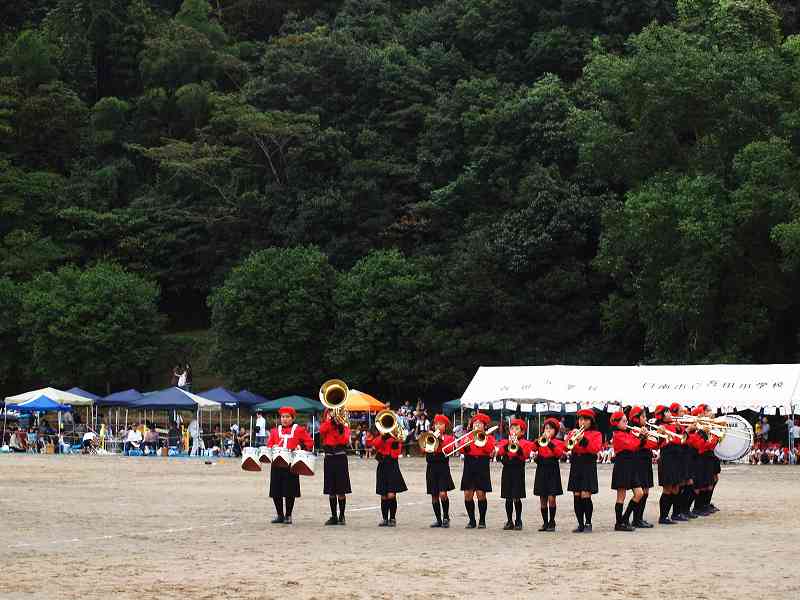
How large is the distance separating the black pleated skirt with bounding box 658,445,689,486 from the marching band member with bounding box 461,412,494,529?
2908 mm

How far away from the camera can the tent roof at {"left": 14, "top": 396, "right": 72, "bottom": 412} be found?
5509 centimetres

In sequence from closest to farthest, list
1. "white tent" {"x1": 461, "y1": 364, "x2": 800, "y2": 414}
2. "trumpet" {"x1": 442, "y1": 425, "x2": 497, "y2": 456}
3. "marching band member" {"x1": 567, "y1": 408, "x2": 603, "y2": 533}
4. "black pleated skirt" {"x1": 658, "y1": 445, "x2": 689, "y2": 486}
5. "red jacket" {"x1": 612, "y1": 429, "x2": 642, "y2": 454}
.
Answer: "marching band member" {"x1": 567, "y1": 408, "x2": 603, "y2": 533}
"red jacket" {"x1": 612, "y1": 429, "x2": 642, "y2": 454}
"trumpet" {"x1": 442, "y1": 425, "x2": 497, "y2": 456}
"black pleated skirt" {"x1": 658, "y1": 445, "x2": 689, "y2": 486}
"white tent" {"x1": 461, "y1": 364, "x2": 800, "y2": 414}

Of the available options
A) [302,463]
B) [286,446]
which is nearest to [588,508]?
[302,463]

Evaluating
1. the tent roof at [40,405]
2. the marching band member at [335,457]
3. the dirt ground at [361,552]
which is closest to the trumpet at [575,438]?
the dirt ground at [361,552]

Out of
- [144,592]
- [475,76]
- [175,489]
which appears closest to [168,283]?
[475,76]

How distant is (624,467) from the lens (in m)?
20.8

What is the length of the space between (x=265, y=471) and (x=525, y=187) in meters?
26.6

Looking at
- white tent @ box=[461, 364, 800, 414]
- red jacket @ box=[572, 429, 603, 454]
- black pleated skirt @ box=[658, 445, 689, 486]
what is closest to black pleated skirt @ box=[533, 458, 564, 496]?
red jacket @ box=[572, 429, 603, 454]

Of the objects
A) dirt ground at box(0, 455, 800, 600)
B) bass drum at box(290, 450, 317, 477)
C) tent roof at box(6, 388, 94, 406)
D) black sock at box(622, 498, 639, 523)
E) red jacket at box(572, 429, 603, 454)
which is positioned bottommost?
dirt ground at box(0, 455, 800, 600)

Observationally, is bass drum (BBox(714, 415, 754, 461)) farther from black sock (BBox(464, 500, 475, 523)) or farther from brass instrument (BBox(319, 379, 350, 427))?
brass instrument (BBox(319, 379, 350, 427))

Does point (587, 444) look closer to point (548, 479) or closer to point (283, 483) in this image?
point (548, 479)

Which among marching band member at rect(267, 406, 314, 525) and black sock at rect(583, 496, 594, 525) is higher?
marching band member at rect(267, 406, 314, 525)

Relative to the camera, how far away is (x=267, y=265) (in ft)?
225

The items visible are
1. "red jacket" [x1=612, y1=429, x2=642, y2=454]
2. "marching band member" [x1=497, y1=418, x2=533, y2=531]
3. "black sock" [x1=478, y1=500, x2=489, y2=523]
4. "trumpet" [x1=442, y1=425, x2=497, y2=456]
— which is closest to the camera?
"red jacket" [x1=612, y1=429, x2=642, y2=454]
